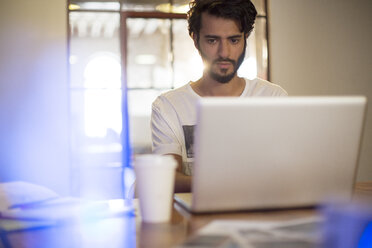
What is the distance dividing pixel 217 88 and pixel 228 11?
0.36 metres

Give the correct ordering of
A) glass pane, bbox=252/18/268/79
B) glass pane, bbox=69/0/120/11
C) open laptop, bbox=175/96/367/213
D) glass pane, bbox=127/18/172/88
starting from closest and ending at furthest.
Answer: open laptop, bbox=175/96/367/213, glass pane, bbox=69/0/120/11, glass pane, bbox=252/18/268/79, glass pane, bbox=127/18/172/88

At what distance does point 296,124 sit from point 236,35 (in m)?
1.23

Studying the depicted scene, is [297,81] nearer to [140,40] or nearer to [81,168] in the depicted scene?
[81,168]

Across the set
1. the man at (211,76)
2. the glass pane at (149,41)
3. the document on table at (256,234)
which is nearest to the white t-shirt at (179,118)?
the man at (211,76)

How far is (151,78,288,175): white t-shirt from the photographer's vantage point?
6.16 ft

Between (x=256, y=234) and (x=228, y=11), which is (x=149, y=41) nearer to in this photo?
(x=228, y=11)

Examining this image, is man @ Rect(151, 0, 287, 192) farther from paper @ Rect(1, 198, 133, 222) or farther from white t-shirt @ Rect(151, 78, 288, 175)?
paper @ Rect(1, 198, 133, 222)

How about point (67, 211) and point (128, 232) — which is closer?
point (128, 232)

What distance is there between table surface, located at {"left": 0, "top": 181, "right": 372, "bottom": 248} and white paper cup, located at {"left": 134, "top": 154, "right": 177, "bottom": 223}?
3 cm

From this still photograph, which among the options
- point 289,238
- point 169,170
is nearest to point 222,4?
point 169,170

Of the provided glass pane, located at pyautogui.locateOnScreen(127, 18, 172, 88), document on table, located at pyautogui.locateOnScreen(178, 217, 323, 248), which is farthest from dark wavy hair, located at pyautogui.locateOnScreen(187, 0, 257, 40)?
glass pane, located at pyautogui.locateOnScreen(127, 18, 172, 88)

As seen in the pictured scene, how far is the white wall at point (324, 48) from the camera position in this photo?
14.4 ft

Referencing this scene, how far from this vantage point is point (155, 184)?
855 millimetres

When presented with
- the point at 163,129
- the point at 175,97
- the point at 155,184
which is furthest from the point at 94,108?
the point at 155,184
